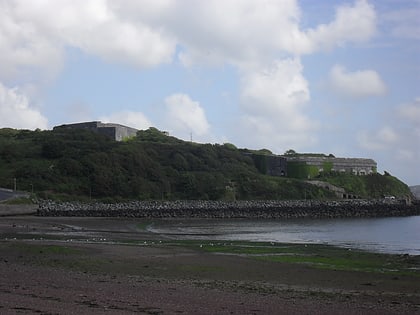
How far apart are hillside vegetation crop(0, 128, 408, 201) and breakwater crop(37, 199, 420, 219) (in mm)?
9289

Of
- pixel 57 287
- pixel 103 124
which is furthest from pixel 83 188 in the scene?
pixel 57 287

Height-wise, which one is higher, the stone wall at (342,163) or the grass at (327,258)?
the stone wall at (342,163)

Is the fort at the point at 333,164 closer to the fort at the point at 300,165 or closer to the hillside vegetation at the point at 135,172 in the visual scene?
the fort at the point at 300,165

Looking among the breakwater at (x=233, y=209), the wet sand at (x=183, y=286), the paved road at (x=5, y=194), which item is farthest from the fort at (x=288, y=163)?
the wet sand at (x=183, y=286)

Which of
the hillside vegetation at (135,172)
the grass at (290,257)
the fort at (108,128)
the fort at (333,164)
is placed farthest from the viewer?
the fort at (333,164)

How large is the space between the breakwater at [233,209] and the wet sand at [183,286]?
4801 cm

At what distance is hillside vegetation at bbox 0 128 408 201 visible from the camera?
301ft

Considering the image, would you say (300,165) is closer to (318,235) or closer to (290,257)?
(318,235)

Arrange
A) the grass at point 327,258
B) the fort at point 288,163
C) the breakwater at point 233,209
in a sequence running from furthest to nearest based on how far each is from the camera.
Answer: the fort at point 288,163
the breakwater at point 233,209
the grass at point 327,258

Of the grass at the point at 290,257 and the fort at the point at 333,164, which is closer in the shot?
the grass at the point at 290,257

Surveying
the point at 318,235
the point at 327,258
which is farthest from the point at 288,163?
the point at 327,258

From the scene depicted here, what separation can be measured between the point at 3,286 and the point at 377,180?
12844cm

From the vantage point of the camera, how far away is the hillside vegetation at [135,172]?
91.7 m

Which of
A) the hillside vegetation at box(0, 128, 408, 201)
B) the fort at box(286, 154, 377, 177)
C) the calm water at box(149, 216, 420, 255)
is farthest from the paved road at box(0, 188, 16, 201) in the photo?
the fort at box(286, 154, 377, 177)
